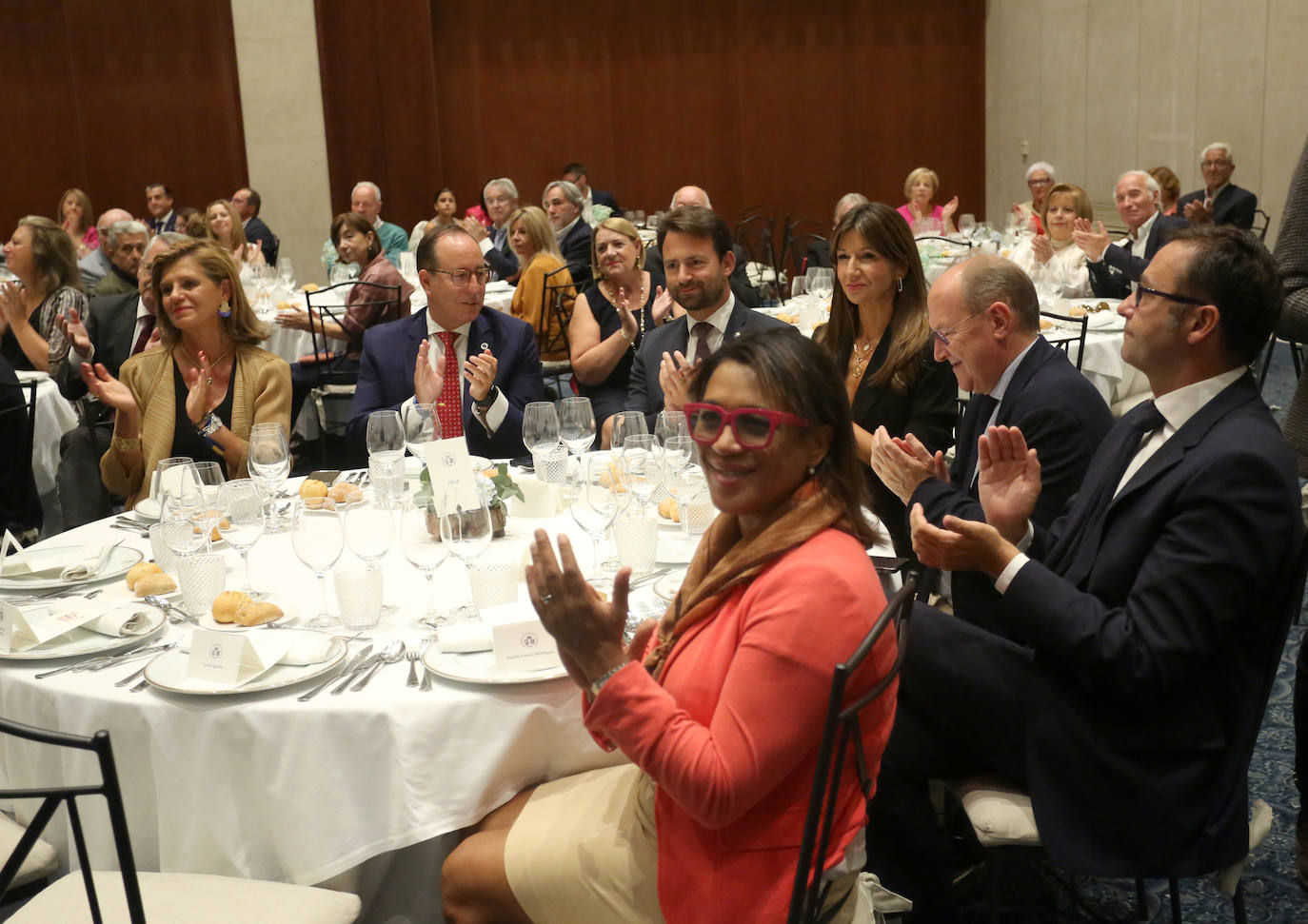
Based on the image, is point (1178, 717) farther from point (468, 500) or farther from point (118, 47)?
point (118, 47)

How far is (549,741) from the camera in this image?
210 cm

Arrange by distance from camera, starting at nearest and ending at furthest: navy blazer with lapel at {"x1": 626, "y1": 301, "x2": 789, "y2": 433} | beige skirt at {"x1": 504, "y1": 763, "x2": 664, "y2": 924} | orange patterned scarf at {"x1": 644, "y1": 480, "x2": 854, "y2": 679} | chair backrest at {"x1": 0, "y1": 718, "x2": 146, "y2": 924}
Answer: chair backrest at {"x1": 0, "y1": 718, "x2": 146, "y2": 924}, orange patterned scarf at {"x1": 644, "y1": 480, "x2": 854, "y2": 679}, beige skirt at {"x1": 504, "y1": 763, "x2": 664, "y2": 924}, navy blazer with lapel at {"x1": 626, "y1": 301, "x2": 789, "y2": 433}

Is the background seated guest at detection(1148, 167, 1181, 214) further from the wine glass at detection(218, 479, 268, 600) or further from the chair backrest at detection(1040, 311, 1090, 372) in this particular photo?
the wine glass at detection(218, 479, 268, 600)

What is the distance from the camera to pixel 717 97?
14.2 m

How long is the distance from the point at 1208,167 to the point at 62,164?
38.1ft

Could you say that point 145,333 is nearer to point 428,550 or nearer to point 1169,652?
point 428,550

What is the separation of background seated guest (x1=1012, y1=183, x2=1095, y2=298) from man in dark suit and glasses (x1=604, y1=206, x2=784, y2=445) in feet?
10.1

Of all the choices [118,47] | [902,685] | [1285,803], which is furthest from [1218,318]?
[118,47]

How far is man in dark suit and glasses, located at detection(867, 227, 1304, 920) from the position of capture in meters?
1.98

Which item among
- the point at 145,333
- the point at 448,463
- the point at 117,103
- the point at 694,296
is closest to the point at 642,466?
the point at 448,463

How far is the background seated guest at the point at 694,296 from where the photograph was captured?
4.00 metres

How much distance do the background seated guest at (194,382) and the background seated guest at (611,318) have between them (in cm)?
170

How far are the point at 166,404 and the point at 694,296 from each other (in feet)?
5.59

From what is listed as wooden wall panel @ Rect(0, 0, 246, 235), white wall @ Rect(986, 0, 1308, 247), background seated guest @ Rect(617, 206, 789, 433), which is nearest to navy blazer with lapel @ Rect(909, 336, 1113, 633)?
background seated guest @ Rect(617, 206, 789, 433)
